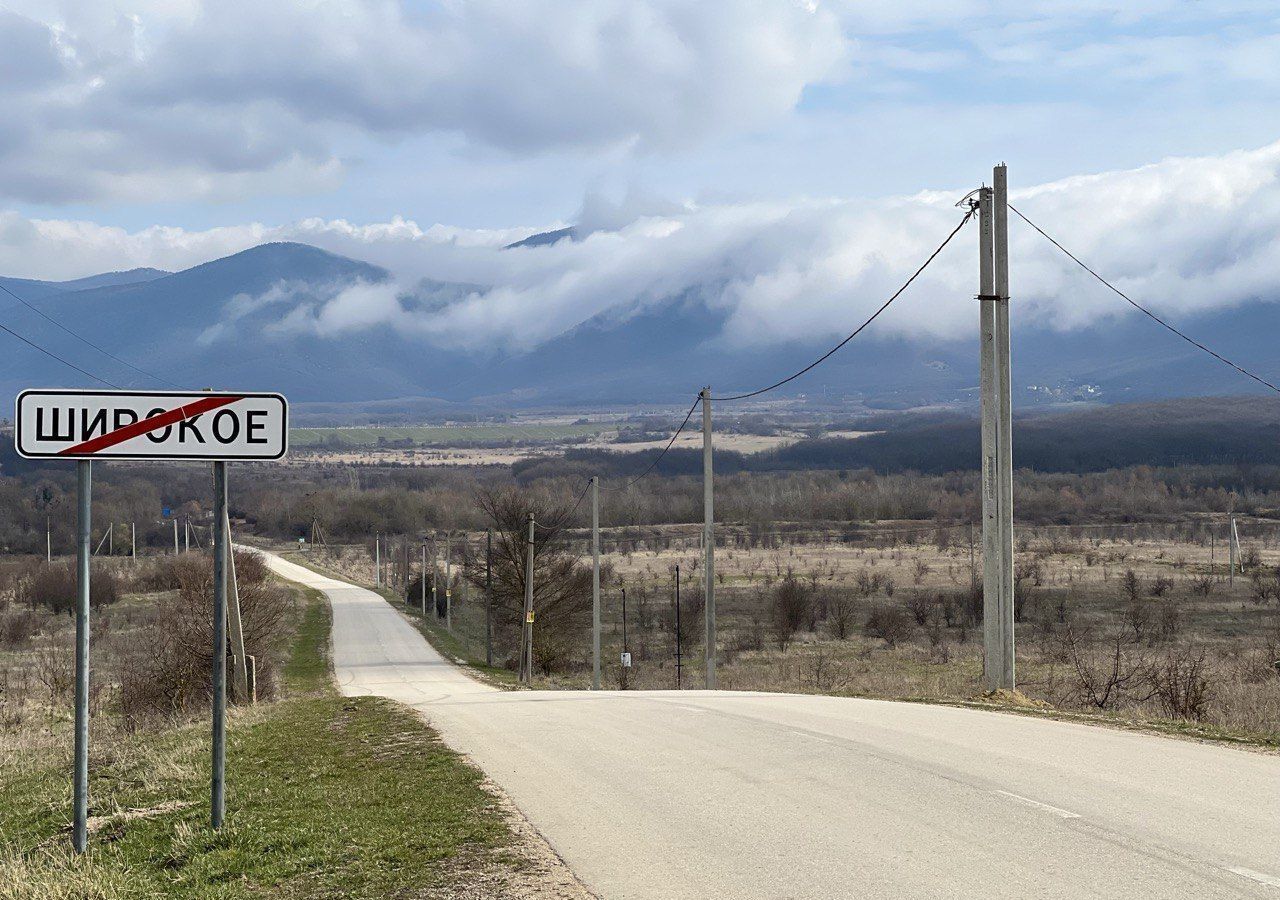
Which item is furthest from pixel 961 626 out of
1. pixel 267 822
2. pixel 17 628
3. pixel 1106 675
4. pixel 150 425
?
pixel 150 425

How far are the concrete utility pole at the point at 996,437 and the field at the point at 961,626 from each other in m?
1.07

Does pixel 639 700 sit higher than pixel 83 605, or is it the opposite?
pixel 83 605

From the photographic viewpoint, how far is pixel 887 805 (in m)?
9.48

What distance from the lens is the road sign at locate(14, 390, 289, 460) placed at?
7.79 meters

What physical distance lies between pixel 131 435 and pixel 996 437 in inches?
580

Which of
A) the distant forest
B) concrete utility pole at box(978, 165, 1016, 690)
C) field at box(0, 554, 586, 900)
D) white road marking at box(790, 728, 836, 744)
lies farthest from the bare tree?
the distant forest

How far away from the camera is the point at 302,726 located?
1716 cm

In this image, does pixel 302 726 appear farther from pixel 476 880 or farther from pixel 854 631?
pixel 854 631

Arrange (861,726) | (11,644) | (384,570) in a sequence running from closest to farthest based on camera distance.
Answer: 1. (861,726)
2. (11,644)
3. (384,570)

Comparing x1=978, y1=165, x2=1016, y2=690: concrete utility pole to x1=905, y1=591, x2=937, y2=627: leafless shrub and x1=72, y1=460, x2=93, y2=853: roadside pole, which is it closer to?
x1=72, y1=460, x2=93, y2=853: roadside pole

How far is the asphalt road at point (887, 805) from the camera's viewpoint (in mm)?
7445

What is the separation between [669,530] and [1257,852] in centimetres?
11851

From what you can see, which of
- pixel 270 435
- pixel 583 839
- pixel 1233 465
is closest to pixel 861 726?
pixel 583 839

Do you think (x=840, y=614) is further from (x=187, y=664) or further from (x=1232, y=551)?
(x=187, y=664)
